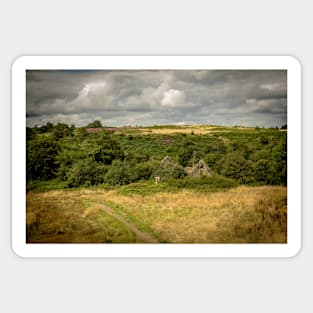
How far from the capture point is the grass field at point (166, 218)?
4746 mm

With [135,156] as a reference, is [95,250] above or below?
below

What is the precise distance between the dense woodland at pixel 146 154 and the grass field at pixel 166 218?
13cm

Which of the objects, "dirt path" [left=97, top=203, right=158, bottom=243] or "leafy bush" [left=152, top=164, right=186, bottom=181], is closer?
"dirt path" [left=97, top=203, right=158, bottom=243]

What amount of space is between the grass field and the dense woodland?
129 mm

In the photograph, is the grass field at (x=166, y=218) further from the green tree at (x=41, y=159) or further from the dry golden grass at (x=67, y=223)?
the green tree at (x=41, y=159)

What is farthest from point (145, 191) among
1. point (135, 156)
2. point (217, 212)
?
point (217, 212)

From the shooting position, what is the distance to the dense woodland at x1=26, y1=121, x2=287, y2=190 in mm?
4820

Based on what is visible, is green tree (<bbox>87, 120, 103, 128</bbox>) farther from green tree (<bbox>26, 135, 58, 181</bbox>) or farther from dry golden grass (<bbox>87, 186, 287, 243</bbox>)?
dry golden grass (<bbox>87, 186, 287, 243</bbox>)

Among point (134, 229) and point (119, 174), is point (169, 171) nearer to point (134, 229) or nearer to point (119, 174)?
point (119, 174)

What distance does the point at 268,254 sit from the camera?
15.5ft

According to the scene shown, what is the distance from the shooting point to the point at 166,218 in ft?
15.7

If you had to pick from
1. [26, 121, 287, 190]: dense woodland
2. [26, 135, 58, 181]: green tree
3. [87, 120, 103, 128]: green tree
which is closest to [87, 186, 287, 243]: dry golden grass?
[26, 121, 287, 190]: dense woodland
